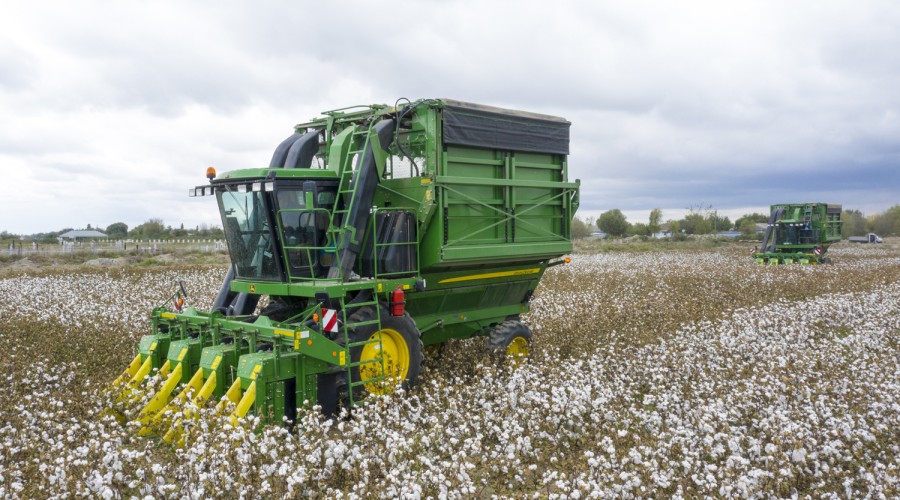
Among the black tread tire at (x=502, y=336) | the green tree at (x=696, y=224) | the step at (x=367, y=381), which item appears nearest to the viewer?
the step at (x=367, y=381)

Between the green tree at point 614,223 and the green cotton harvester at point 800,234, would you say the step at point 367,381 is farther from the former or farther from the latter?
the green tree at point 614,223

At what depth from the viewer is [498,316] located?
1137 cm

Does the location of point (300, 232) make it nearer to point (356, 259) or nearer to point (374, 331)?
point (356, 259)

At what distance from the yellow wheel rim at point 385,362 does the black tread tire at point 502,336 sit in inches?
79.7

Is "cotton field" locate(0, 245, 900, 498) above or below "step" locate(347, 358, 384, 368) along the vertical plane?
below

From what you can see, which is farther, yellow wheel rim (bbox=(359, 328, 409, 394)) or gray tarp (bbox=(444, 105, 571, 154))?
gray tarp (bbox=(444, 105, 571, 154))

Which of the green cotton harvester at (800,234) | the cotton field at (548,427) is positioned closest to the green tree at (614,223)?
the green cotton harvester at (800,234)

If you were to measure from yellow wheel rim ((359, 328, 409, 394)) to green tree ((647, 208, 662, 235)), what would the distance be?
255ft

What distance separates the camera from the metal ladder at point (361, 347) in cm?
809

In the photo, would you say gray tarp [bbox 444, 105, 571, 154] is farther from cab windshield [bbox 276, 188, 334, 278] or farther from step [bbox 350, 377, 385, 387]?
step [bbox 350, 377, 385, 387]

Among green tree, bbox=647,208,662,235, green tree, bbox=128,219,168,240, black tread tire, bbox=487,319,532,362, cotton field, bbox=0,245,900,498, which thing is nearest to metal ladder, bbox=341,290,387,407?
cotton field, bbox=0,245,900,498

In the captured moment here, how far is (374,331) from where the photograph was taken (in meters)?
8.55

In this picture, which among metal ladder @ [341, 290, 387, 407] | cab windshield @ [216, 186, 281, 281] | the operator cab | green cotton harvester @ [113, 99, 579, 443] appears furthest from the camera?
cab windshield @ [216, 186, 281, 281]

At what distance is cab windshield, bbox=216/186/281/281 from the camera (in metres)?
8.84
